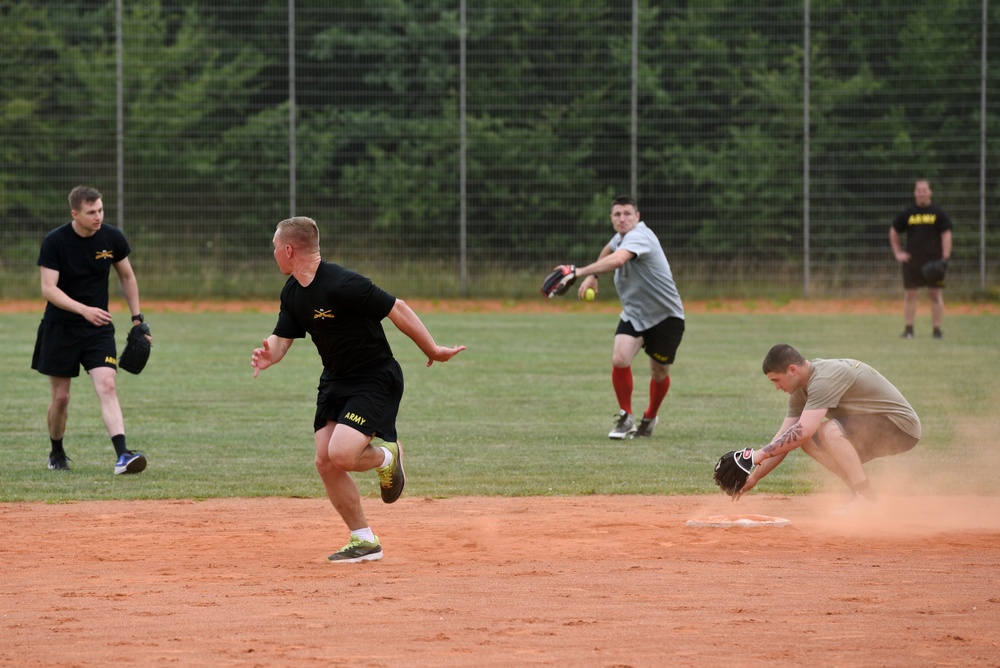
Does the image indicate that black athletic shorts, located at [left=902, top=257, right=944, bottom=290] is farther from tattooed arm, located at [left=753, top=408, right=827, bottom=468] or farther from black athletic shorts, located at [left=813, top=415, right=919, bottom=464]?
tattooed arm, located at [left=753, top=408, right=827, bottom=468]

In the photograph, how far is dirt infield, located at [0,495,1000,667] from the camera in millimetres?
5141

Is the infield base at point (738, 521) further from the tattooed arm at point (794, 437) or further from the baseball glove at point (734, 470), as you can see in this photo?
the tattooed arm at point (794, 437)

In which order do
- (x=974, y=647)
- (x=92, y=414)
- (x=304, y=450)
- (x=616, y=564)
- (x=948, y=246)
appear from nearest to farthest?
(x=974, y=647)
(x=616, y=564)
(x=304, y=450)
(x=92, y=414)
(x=948, y=246)

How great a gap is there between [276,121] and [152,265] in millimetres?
4081

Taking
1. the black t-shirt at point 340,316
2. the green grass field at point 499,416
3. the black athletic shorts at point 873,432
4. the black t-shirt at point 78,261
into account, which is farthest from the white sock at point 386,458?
the black t-shirt at point 78,261

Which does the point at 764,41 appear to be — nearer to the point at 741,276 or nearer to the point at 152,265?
the point at 741,276

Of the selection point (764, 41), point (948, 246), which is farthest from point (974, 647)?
point (764, 41)

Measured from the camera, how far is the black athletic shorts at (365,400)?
6719 millimetres

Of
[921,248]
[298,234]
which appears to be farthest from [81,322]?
[921,248]

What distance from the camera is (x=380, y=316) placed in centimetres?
677

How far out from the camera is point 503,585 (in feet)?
20.6

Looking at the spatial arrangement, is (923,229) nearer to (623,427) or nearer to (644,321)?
(644,321)

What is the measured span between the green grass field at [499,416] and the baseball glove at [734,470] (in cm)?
164

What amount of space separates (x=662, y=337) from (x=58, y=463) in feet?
17.4
